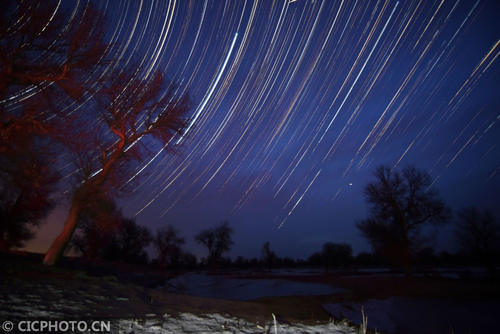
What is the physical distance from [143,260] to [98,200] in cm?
7404

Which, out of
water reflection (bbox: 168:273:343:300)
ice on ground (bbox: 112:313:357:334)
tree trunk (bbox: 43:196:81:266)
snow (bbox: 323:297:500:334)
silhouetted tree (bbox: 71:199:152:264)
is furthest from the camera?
silhouetted tree (bbox: 71:199:152:264)

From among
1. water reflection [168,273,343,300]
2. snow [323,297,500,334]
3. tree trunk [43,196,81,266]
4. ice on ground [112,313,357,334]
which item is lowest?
water reflection [168,273,343,300]

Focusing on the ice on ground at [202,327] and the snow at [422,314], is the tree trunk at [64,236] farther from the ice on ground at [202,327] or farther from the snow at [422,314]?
the snow at [422,314]

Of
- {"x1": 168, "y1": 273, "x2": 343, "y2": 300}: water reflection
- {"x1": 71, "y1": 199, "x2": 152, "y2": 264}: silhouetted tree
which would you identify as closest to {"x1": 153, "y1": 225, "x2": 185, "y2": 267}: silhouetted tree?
{"x1": 71, "y1": 199, "x2": 152, "y2": 264}: silhouetted tree

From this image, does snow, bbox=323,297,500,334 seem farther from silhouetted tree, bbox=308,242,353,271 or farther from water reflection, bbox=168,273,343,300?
silhouetted tree, bbox=308,242,353,271

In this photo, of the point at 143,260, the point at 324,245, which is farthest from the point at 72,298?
the point at 324,245

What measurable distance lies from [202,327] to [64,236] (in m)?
9.69

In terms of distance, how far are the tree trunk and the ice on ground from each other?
8.65m

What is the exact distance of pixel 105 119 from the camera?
10.8 m

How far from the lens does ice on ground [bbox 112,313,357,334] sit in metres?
3.32

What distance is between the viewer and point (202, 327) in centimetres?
375

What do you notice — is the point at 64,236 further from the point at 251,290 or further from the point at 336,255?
the point at 336,255

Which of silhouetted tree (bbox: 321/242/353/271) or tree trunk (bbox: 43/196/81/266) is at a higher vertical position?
tree trunk (bbox: 43/196/81/266)

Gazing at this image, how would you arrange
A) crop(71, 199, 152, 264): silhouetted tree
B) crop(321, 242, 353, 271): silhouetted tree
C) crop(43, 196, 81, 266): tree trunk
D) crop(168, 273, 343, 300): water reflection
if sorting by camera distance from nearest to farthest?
crop(43, 196, 81, 266): tree trunk, crop(168, 273, 343, 300): water reflection, crop(71, 199, 152, 264): silhouetted tree, crop(321, 242, 353, 271): silhouetted tree
